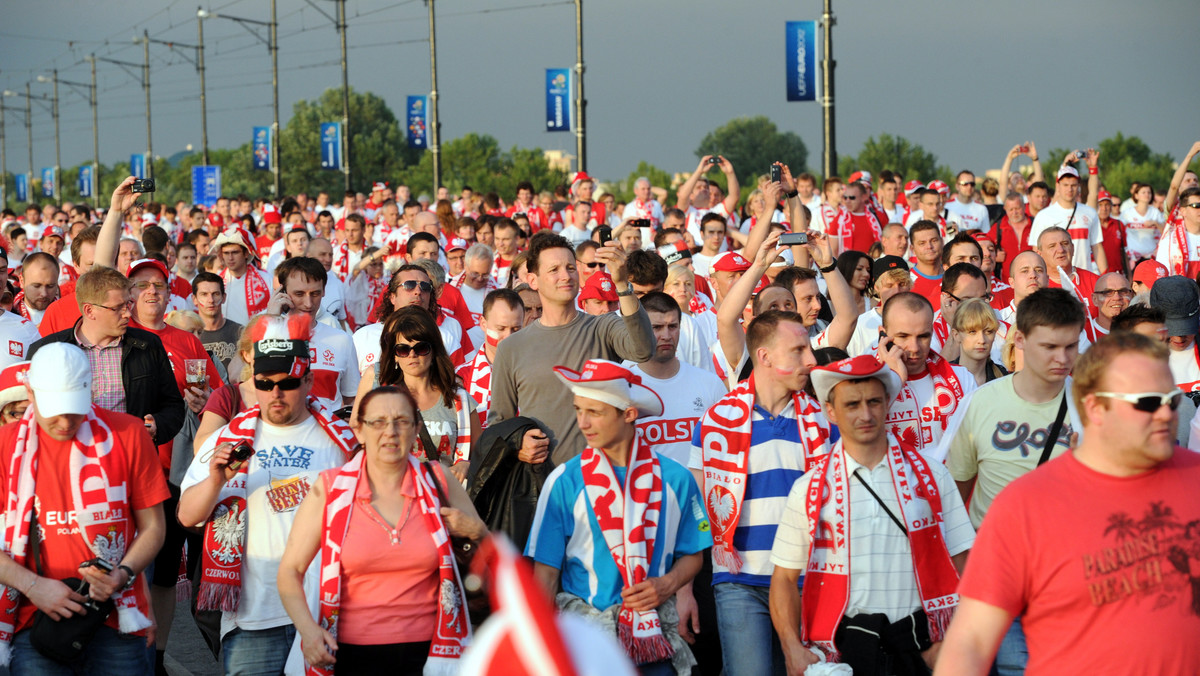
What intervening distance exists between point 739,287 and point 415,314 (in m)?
1.60

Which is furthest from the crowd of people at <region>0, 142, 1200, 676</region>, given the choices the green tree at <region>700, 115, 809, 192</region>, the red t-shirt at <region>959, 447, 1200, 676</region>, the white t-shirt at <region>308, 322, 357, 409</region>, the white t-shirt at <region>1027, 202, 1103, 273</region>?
the green tree at <region>700, 115, 809, 192</region>

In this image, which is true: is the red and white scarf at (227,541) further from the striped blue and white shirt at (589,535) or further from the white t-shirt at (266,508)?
the striped blue and white shirt at (589,535)

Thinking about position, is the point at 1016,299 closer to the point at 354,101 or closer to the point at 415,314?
the point at 415,314

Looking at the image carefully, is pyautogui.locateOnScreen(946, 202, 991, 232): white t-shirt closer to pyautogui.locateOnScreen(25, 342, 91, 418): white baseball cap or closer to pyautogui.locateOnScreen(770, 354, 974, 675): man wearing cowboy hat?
pyautogui.locateOnScreen(770, 354, 974, 675): man wearing cowboy hat

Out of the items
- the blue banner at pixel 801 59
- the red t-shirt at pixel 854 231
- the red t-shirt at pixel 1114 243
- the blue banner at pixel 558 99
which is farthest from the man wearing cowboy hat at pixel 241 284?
the blue banner at pixel 558 99

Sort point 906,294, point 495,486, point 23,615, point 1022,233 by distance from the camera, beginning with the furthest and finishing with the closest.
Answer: point 1022,233 → point 906,294 → point 495,486 → point 23,615

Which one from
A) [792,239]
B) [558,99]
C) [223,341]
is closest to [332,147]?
[558,99]

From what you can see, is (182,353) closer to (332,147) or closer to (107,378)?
(107,378)

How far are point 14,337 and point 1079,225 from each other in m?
9.90

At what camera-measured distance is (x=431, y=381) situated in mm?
6367

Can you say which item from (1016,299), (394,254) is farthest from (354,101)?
(1016,299)

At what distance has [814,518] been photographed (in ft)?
15.4

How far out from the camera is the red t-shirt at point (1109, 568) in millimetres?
3379

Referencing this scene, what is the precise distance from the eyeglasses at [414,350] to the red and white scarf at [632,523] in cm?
157
